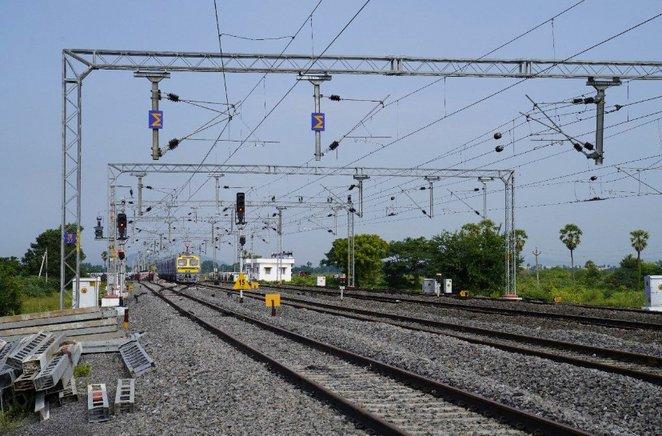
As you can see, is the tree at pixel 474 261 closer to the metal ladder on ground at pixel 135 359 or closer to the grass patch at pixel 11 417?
the metal ladder on ground at pixel 135 359

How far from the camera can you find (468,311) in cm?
3309

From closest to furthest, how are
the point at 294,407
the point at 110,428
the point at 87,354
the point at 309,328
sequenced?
the point at 110,428, the point at 294,407, the point at 87,354, the point at 309,328

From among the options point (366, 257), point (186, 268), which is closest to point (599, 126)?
point (366, 257)

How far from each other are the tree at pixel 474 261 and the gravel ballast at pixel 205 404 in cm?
3844

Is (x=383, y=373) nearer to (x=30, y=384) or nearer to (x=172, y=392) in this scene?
(x=172, y=392)

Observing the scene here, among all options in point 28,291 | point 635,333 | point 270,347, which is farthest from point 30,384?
point 28,291

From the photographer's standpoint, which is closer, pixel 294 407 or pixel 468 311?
pixel 294 407

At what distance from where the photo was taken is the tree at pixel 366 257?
277 ft

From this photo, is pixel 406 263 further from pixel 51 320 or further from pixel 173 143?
pixel 51 320

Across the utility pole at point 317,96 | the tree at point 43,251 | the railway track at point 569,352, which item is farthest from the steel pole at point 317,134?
the tree at point 43,251

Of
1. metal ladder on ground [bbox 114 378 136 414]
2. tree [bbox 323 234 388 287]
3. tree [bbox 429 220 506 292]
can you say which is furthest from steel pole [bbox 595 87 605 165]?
tree [bbox 323 234 388 287]

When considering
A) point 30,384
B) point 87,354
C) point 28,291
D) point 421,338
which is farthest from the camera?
point 28,291

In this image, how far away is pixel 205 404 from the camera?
11.9m

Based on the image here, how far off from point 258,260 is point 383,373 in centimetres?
9302
